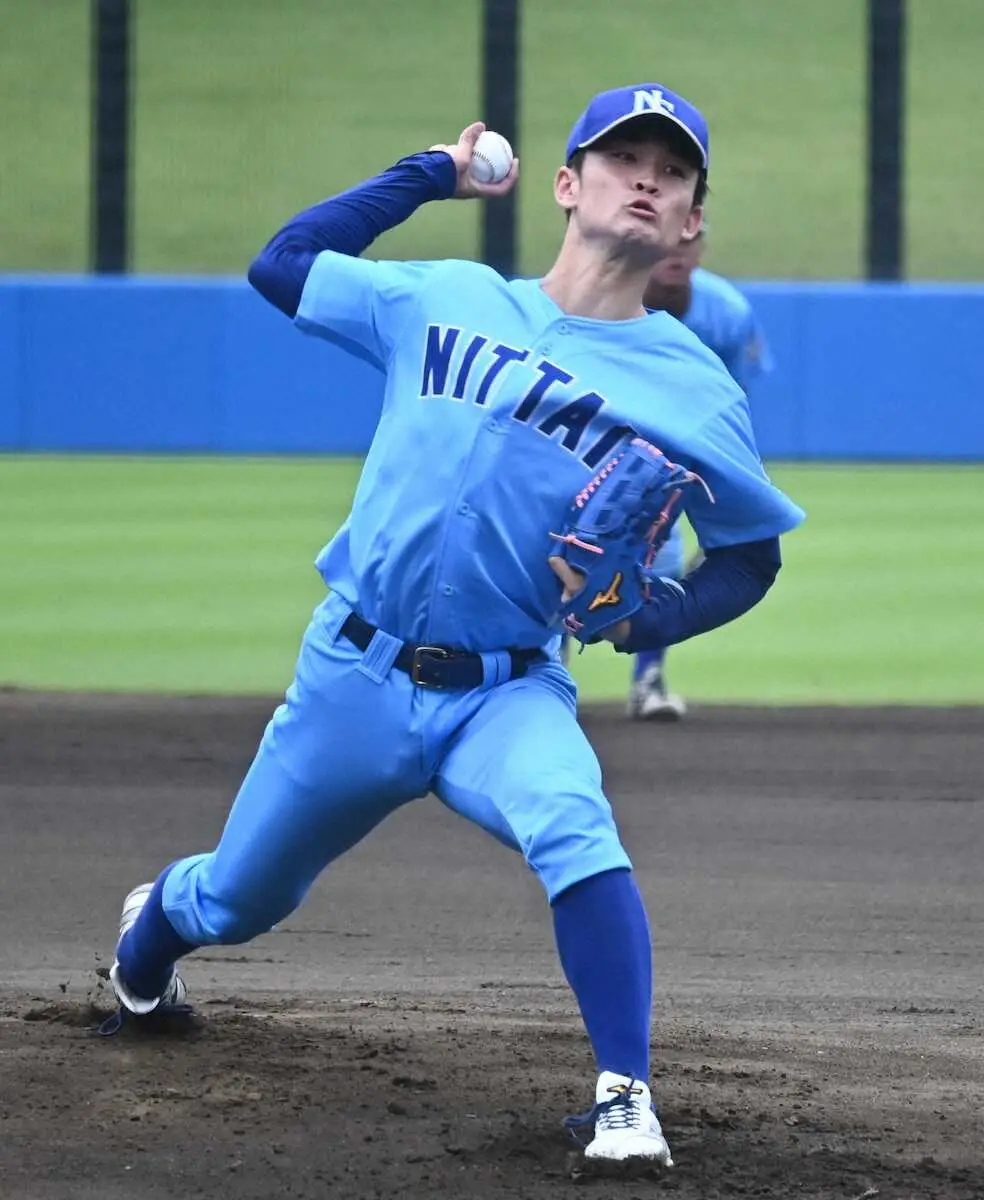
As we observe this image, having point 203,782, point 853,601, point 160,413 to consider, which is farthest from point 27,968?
point 160,413

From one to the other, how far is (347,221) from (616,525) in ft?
2.49

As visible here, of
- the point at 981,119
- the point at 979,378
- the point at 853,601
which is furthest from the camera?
the point at 981,119

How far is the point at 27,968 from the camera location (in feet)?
16.6

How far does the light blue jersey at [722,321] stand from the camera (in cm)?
755

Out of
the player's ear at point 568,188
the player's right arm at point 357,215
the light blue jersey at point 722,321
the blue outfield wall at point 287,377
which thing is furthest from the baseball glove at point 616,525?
the blue outfield wall at point 287,377

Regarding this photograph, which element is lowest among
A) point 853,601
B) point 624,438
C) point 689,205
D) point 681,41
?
point 853,601

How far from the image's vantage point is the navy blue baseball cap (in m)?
3.55

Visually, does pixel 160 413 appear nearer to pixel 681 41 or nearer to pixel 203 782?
pixel 203 782

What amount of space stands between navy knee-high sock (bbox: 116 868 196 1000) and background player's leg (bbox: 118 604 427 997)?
0.27 ft

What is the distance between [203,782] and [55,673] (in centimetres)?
218

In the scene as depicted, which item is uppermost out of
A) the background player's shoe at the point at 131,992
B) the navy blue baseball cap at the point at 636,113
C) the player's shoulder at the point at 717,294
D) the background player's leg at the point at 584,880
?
the navy blue baseball cap at the point at 636,113

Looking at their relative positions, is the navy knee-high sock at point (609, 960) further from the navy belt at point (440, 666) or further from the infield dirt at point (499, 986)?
the navy belt at point (440, 666)

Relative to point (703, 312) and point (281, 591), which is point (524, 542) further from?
point (281, 591)

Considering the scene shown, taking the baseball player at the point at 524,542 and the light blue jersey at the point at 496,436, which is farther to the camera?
the light blue jersey at the point at 496,436
